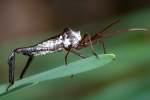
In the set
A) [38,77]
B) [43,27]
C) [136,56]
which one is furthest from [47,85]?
[43,27]

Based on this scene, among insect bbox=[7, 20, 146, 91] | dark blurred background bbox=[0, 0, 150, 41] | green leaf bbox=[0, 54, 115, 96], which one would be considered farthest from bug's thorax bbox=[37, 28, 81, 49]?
dark blurred background bbox=[0, 0, 150, 41]

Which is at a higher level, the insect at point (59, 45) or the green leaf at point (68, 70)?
the green leaf at point (68, 70)

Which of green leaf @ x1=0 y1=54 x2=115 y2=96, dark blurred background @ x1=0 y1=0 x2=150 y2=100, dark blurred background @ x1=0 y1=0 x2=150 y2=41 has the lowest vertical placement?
dark blurred background @ x1=0 y1=0 x2=150 y2=41

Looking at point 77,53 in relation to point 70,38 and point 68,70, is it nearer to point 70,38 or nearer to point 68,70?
point 70,38

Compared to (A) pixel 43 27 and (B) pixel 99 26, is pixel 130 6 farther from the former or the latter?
(B) pixel 99 26

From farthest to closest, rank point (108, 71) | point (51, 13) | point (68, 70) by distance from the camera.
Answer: point (51, 13) < point (108, 71) < point (68, 70)

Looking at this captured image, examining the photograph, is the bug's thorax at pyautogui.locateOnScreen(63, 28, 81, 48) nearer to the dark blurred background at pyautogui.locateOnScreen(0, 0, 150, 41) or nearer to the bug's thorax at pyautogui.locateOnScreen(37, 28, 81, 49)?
the bug's thorax at pyautogui.locateOnScreen(37, 28, 81, 49)

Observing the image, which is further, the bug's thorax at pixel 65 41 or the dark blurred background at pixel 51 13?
the dark blurred background at pixel 51 13

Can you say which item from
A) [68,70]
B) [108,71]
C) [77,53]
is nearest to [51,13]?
[77,53]

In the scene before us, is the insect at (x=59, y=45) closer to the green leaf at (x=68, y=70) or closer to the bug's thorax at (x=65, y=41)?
the bug's thorax at (x=65, y=41)

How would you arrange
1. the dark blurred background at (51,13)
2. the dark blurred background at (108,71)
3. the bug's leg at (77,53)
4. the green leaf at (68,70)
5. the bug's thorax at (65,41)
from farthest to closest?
the dark blurred background at (51,13), the bug's thorax at (65,41), the bug's leg at (77,53), the dark blurred background at (108,71), the green leaf at (68,70)

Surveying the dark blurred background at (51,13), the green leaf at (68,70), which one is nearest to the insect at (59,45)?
the green leaf at (68,70)
